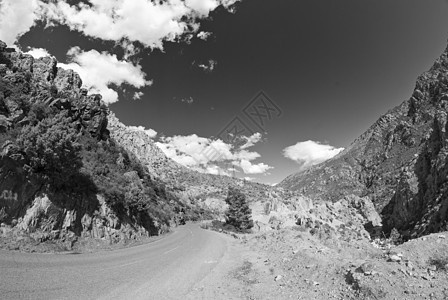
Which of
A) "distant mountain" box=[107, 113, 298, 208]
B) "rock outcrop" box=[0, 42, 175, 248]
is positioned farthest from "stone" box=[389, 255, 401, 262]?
"distant mountain" box=[107, 113, 298, 208]

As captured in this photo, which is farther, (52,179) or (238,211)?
(238,211)

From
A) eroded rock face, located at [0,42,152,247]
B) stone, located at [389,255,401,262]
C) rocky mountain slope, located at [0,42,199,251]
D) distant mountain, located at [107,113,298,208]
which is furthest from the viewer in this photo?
distant mountain, located at [107,113,298,208]

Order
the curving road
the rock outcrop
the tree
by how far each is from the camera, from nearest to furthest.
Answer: the curving road, the rock outcrop, the tree

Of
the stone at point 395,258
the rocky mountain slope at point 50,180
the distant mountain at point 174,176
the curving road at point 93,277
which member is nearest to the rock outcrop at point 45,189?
the rocky mountain slope at point 50,180

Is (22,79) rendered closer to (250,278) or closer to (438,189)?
(250,278)

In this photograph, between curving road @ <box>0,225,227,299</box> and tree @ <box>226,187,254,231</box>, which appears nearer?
curving road @ <box>0,225,227,299</box>

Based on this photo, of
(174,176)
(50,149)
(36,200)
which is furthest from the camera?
(174,176)

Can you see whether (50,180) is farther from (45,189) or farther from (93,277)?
(93,277)

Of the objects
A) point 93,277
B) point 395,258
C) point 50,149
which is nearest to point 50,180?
point 50,149

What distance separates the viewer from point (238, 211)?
Result: 4875cm

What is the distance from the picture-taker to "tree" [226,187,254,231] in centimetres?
4766

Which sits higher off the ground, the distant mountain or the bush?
the distant mountain

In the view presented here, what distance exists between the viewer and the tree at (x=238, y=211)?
4766 centimetres

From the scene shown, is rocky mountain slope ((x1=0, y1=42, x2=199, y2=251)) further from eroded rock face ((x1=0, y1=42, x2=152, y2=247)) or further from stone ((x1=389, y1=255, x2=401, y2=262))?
stone ((x1=389, y1=255, x2=401, y2=262))
